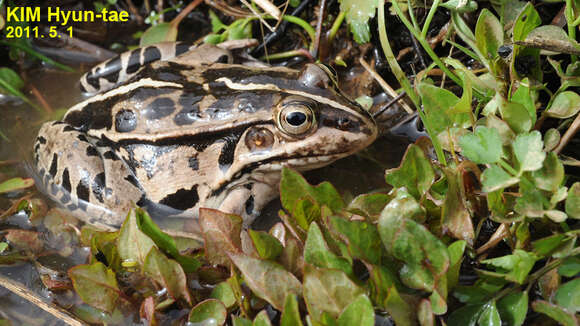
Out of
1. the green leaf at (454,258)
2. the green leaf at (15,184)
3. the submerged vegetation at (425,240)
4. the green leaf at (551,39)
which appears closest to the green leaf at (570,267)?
the submerged vegetation at (425,240)

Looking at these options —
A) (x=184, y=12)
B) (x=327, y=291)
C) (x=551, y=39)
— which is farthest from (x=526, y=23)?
(x=184, y=12)

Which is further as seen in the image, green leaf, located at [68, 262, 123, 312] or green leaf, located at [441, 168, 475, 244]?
green leaf, located at [68, 262, 123, 312]

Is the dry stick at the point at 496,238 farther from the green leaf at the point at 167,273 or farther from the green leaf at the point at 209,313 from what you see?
the green leaf at the point at 167,273

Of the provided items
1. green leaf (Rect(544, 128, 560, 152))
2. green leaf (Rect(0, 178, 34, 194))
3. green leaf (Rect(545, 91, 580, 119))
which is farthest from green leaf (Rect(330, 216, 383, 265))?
green leaf (Rect(0, 178, 34, 194))

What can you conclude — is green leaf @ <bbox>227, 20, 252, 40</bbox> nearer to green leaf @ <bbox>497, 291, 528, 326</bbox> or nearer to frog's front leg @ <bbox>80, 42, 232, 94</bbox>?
frog's front leg @ <bbox>80, 42, 232, 94</bbox>

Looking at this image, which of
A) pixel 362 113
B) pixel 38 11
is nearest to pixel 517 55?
pixel 362 113

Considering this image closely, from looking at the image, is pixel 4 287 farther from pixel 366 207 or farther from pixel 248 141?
pixel 366 207
